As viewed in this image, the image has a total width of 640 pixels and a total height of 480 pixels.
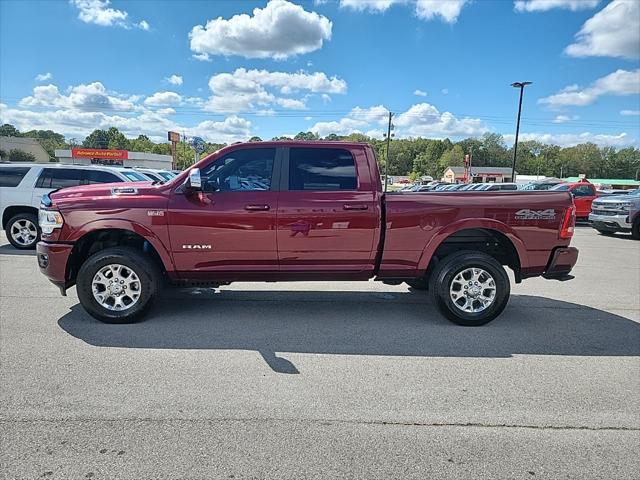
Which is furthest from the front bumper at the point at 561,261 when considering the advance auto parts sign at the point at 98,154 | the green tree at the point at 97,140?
the green tree at the point at 97,140

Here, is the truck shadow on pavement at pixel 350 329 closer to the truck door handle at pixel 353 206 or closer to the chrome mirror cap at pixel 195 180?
the truck door handle at pixel 353 206

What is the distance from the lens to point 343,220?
471 centimetres

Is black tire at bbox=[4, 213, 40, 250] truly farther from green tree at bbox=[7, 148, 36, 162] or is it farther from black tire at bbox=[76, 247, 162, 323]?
green tree at bbox=[7, 148, 36, 162]

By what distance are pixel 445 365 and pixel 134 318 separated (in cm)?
330

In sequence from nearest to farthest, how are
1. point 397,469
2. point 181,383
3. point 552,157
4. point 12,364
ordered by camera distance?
point 397,469 → point 181,383 → point 12,364 → point 552,157

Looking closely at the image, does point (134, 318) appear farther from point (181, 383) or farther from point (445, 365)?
point (445, 365)

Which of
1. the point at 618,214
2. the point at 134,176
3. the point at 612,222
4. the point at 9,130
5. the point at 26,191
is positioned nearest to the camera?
the point at 26,191

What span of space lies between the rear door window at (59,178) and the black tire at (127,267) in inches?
235

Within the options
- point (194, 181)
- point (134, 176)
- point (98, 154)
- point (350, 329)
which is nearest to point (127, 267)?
→ point (194, 181)

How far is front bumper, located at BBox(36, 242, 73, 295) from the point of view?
4699mm

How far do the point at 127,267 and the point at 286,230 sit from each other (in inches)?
69.8

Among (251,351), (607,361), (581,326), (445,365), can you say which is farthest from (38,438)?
(581,326)

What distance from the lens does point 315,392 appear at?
3367 mm

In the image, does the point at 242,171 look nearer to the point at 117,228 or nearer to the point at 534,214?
the point at 117,228
